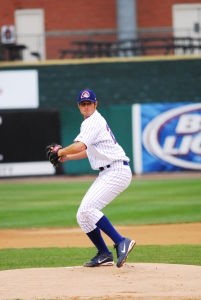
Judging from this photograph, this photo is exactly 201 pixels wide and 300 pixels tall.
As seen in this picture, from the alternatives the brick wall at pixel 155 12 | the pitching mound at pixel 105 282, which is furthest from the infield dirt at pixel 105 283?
the brick wall at pixel 155 12

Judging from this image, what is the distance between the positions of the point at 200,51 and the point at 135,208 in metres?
12.3

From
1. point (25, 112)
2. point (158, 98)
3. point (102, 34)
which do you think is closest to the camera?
point (25, 112)

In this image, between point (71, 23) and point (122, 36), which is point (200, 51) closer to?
point (122, 36)

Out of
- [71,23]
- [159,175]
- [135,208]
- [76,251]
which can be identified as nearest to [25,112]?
[159,175]

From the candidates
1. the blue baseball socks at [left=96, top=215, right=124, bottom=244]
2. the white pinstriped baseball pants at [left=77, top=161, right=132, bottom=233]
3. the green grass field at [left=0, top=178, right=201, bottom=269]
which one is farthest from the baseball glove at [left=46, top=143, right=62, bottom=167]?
the green grass field at [left=0, top=178, right=201, bottom=269]

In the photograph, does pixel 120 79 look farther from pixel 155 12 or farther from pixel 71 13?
pixel 71 13

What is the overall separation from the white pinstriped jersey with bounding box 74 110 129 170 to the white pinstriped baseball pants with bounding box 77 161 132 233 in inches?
3.6

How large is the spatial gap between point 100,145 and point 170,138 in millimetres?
17237

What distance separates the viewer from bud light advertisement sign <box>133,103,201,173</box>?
25.7m

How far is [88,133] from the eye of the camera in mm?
8531

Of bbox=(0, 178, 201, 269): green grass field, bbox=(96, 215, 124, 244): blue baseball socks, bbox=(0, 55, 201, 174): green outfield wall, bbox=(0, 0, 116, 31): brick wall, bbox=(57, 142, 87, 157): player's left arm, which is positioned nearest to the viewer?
bbox=(57, 142, 87, 157): player's left arm

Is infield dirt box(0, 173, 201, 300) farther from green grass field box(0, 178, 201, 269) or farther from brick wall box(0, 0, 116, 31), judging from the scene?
brick wall box(0, 0, 116, 31)

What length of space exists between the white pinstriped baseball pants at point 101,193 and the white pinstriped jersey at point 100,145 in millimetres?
93

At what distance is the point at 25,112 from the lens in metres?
25.6
